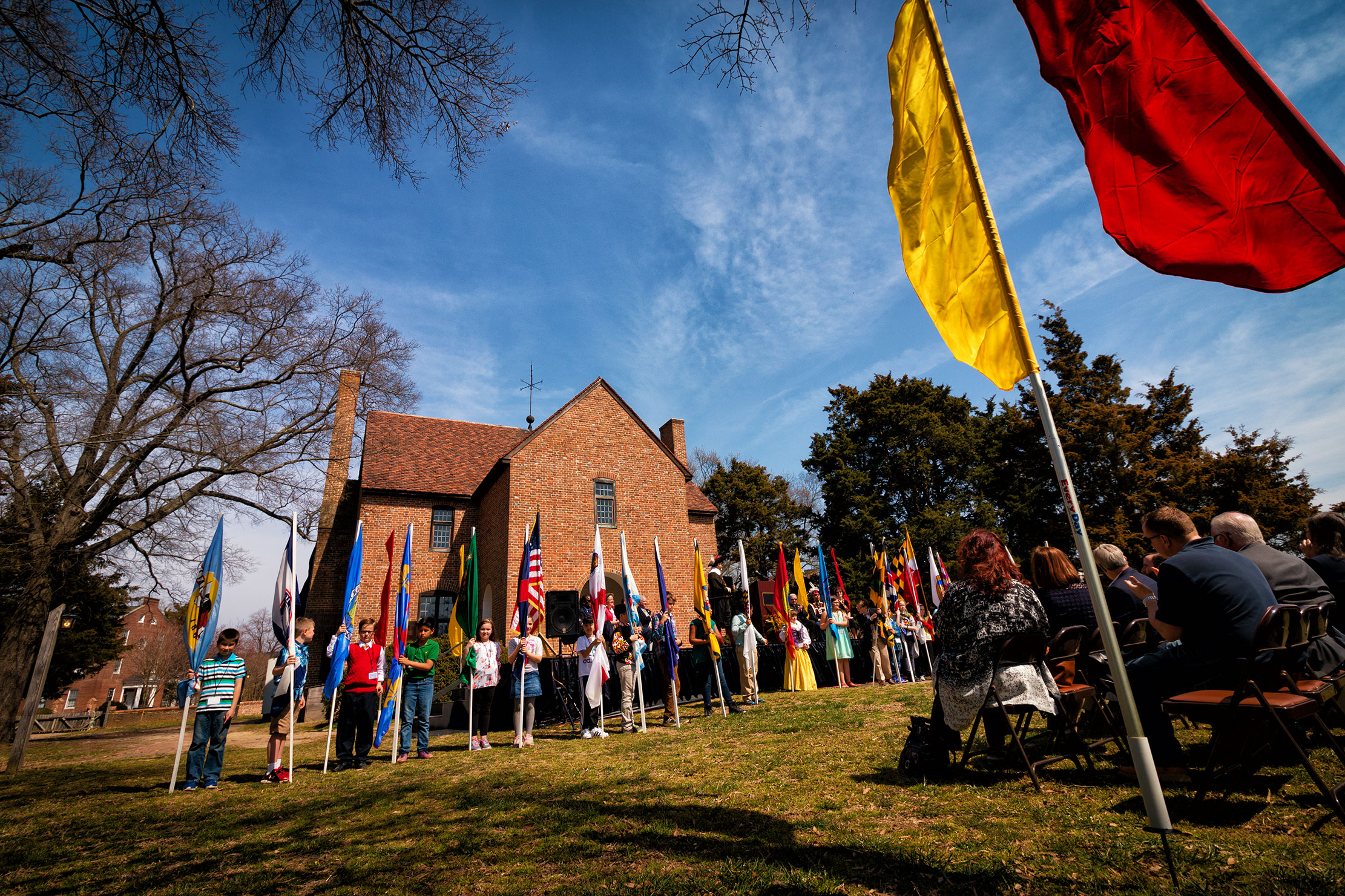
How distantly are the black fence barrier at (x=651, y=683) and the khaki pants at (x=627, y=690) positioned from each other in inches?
33.0

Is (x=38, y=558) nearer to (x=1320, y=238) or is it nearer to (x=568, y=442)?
(x=568, y=442)

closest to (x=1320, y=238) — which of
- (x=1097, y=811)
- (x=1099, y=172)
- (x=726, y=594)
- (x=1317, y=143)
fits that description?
(x=1317, y=143)

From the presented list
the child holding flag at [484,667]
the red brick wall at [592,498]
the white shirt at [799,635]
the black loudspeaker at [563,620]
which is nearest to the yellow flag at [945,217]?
the child holding flag at [484,667]

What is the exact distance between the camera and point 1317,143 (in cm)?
196

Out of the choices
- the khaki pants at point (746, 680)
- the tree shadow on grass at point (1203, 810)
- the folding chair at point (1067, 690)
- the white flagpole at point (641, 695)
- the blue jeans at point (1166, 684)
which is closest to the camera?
the tree shadow on grass at point (1203, 810)

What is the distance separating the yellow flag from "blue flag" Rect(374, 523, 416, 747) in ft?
26.0

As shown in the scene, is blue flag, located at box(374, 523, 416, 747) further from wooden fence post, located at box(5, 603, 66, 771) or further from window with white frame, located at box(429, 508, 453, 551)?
window with white frame, located at box(429, 508, 453, 551)

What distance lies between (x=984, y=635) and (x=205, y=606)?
9217 mm

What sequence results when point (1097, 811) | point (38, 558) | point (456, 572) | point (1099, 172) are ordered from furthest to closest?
point (456, 572), point (38, 558), point (1097, 811), point (1099, 172)

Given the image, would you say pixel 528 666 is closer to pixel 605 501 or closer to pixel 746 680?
pixel 746 680

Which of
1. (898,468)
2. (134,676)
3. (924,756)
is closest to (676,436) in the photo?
(898,468)

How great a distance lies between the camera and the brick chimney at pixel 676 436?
2980 centimetres

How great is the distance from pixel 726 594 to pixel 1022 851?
35.8 feet

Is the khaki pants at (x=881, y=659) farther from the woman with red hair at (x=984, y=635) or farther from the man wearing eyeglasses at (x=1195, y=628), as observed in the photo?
the man wearing eyeglasses at (x=1195, y=628)
